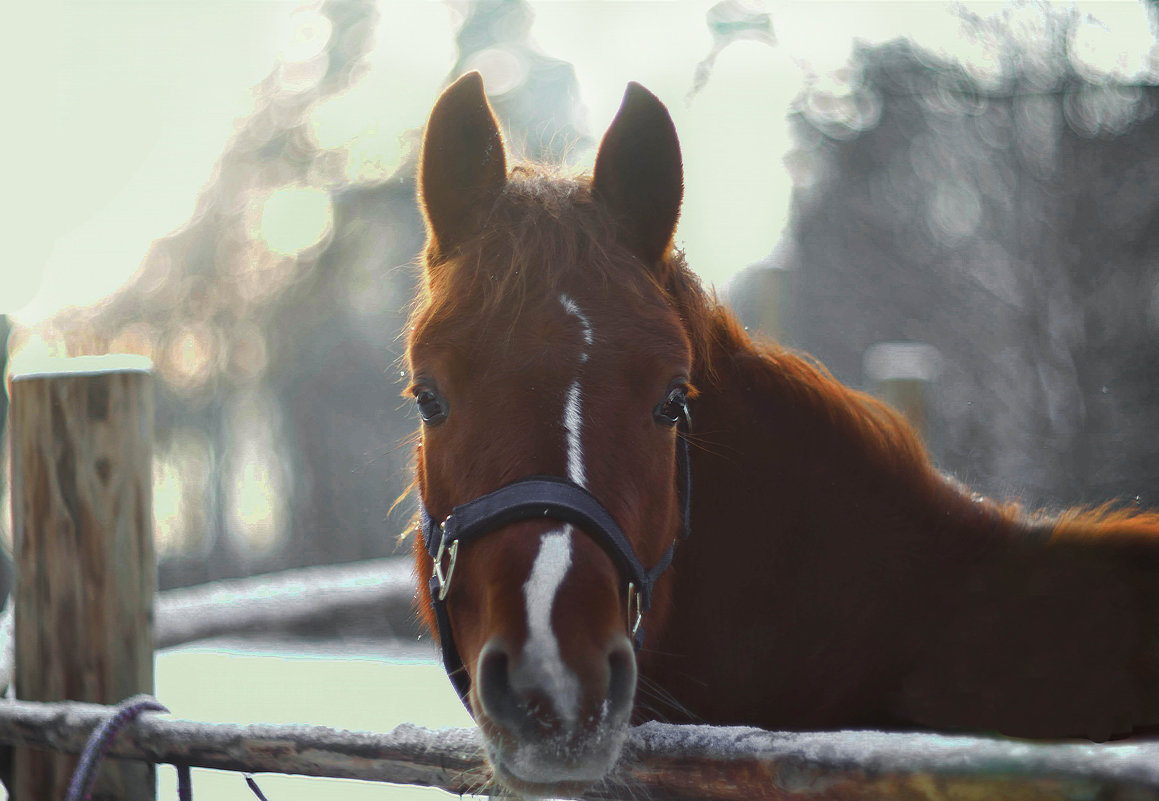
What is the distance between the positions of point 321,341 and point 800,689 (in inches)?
528

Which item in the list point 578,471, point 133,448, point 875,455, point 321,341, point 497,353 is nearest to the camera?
point 578,471

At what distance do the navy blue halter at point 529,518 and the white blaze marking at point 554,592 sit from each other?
0.04m

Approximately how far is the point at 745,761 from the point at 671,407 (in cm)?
67

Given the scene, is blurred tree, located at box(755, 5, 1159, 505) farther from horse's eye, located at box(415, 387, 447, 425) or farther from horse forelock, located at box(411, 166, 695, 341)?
horse's eye, located at box(415, 387, 447, 425)

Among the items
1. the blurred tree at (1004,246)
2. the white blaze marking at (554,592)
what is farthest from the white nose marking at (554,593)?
the blurred tree at (1004,246)

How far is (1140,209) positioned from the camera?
8.00 m

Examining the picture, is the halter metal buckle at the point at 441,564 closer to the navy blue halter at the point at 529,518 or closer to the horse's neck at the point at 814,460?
the navy blue halter at the point at 529,518

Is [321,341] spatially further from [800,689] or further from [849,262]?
[800,689]

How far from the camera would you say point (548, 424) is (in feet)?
4.78

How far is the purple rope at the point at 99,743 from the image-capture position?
190 centimetres

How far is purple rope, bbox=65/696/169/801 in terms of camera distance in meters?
1.90

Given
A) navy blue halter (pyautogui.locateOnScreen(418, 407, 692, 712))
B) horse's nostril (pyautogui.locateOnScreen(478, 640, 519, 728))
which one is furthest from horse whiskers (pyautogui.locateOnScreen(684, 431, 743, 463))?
horse's nostril (pyautogui.locateOnScreen(478, 640, 519, 728))

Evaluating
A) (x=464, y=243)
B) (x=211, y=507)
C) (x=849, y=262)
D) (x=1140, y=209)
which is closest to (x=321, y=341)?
(x=211, y=507)

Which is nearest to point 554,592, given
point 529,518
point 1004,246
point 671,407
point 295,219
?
point 529,518
